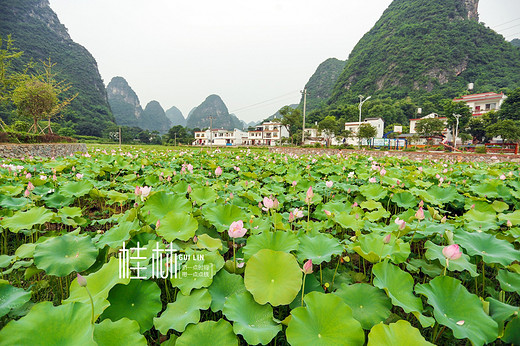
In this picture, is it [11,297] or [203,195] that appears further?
[203,195]

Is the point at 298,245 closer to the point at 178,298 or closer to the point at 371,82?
the point at 178,298

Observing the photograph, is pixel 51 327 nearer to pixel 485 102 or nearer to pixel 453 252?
pixel 453 252

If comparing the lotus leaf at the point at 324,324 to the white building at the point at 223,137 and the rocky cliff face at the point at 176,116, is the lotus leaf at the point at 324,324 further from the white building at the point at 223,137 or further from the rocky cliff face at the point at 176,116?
the rocky cliff face at the point at 176,116

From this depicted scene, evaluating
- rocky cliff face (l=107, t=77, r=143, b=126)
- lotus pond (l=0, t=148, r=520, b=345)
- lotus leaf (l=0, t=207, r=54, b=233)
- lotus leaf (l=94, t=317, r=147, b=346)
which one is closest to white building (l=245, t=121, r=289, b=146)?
lotus leaf (l=0, t=207, r=54, b=233)

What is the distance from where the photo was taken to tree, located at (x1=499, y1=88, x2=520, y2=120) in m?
28.8

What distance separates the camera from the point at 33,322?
2.41ft

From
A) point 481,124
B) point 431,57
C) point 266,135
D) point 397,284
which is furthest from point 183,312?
point 431,57

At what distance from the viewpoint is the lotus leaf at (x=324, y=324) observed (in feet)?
2.66

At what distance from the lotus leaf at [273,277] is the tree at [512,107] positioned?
136 ft

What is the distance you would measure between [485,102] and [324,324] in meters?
55.9

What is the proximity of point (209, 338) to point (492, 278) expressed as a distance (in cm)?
180

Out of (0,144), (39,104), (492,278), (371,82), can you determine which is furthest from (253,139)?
(492,278)

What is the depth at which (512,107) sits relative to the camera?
29.2m

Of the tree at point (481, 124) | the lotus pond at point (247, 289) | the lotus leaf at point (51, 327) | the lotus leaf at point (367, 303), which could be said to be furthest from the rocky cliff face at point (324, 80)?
the lotus leaf at point (51, 327)
